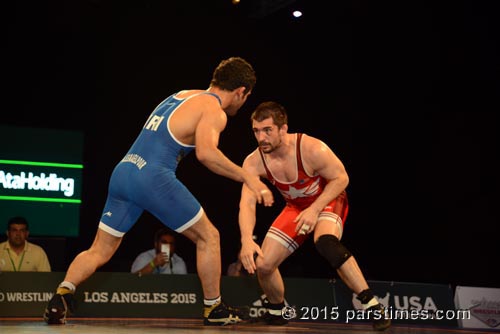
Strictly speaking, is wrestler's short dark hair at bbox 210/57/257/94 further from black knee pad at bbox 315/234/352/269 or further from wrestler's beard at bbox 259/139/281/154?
black knee pad at bbox 315/234/352/269

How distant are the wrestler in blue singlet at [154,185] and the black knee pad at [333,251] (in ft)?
3.04

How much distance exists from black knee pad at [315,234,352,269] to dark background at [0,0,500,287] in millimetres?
4985

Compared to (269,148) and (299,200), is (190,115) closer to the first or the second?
(269,148)

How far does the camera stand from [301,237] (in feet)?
19.6

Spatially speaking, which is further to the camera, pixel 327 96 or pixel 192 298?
pixel 327 96

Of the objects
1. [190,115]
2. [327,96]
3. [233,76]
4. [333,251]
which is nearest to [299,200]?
[333,251]

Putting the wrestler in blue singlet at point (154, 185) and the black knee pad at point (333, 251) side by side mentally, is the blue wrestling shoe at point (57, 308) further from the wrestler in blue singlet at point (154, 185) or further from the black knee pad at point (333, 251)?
the black knee pad at point (333, 251)

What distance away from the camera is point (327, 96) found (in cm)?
1158

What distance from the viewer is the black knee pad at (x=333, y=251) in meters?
5.32

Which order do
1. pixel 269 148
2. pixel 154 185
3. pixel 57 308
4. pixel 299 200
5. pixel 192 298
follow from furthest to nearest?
pixel 192 298, pixel 299 200, pixel 269 148, pixel 57 308, pixel 154 185

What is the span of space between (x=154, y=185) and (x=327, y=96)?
6.93 metres

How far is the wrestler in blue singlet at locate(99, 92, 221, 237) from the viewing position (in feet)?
16.3

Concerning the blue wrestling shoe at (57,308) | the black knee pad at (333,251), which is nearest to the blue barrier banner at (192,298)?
the black knee pad at (333,251)

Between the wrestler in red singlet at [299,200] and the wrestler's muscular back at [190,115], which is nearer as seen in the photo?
the wrestler's muscular back at [190,115]
